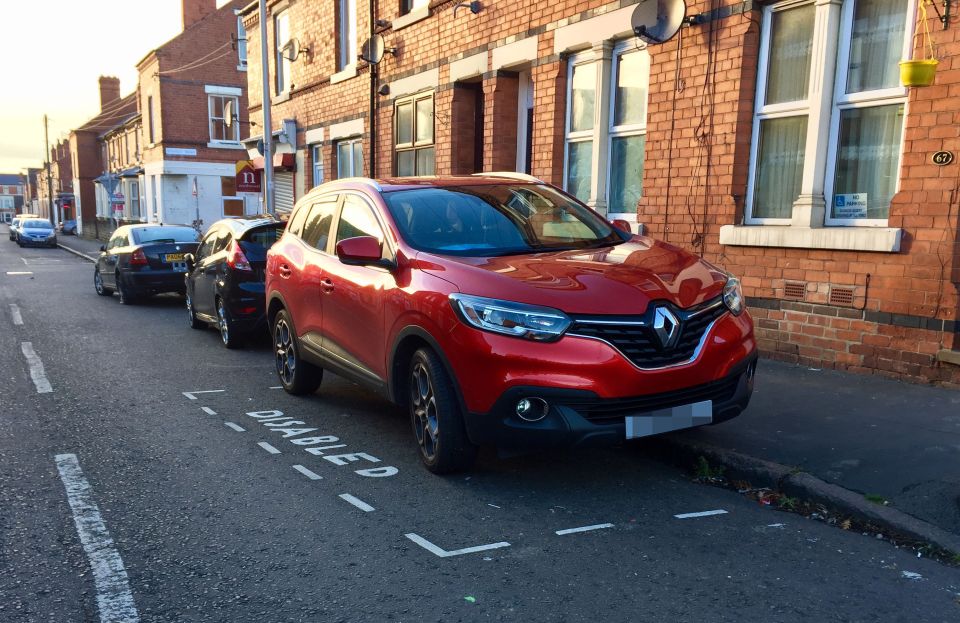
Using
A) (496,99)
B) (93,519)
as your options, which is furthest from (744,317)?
(496,99)

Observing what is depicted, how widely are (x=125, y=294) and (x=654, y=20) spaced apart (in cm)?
1099

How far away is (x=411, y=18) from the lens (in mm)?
14617

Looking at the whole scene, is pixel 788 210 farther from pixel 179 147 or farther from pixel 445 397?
pixel 179 147

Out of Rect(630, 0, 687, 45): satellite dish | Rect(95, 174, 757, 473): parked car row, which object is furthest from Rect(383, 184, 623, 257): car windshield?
Rect(630, 0, 687, 45): satellite dish

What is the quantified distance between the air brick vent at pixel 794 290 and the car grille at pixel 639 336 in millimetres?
3917

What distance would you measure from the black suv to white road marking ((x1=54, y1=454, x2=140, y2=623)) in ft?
15.0

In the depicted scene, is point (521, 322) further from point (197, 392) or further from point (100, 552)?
point (197, 392)

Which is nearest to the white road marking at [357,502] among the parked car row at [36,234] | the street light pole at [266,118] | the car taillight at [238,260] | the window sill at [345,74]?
the car taillight at [238,260]

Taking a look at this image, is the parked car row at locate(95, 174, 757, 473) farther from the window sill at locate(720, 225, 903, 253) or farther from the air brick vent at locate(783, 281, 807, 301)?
the air brick vent at locate(783, 281, 807, 301)

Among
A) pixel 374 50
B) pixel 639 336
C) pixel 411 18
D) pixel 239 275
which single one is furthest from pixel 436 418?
pixel 374 50

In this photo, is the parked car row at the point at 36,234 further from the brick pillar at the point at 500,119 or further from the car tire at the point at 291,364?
the car tire at the point at 291,364

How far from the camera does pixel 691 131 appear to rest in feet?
29.0

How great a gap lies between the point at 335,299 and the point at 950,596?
14.4ft

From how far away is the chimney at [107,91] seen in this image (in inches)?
2350
